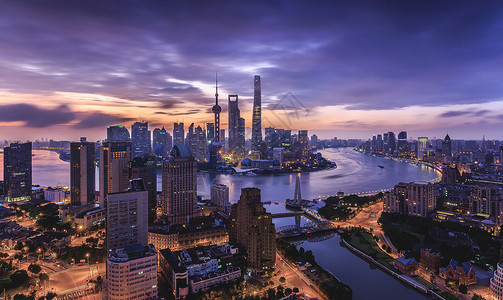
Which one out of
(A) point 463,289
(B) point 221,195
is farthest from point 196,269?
(B) point 221,195

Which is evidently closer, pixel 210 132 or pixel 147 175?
pixel 147 175

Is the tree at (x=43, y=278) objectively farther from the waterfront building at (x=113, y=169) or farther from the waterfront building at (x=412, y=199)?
the waterfront building at (x=412, y=199)

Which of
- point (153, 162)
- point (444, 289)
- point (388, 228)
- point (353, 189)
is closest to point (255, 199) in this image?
point (444, 289)

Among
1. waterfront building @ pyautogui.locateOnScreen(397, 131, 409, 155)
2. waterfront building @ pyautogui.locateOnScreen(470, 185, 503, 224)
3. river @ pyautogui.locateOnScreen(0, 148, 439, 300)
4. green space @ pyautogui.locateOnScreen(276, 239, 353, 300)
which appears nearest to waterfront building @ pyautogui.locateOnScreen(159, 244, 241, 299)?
green space @ pyautogui.locateOnScreen(276, 239, 353, 300)

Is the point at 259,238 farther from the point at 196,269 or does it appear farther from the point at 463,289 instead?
the point at 463,289

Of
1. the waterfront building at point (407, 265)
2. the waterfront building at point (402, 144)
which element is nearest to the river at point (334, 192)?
the waterfront building at point (407, 265)

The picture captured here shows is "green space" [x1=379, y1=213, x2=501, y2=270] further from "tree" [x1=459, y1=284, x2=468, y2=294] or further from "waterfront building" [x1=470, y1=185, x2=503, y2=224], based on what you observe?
"waterfront building" [x1=470, y1=185, x2=503, y2=224]
